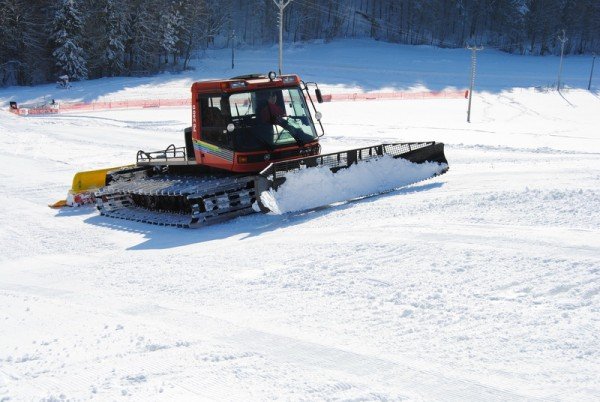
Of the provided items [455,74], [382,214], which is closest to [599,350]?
[382,214]

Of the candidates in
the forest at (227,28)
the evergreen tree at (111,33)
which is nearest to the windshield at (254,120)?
the forest at (227,28)

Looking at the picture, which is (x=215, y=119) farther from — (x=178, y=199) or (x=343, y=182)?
(x=343, y=182)

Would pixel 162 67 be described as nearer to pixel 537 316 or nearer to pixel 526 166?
pixel 526 166

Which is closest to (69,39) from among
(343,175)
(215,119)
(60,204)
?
(60,204)

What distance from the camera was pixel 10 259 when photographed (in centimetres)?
929

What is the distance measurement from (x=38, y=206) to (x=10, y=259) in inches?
174

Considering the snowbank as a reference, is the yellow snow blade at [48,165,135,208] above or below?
below

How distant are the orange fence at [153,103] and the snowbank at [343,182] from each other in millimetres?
30671

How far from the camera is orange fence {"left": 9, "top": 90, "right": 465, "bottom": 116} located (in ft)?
129

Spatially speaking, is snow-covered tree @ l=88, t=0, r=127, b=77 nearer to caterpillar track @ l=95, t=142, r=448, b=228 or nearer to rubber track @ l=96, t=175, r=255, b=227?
caterpillar track @ l=95, t=142, r=448, b=228

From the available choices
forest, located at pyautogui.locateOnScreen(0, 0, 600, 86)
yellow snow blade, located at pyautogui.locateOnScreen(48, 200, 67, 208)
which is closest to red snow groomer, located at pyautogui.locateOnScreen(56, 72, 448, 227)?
yellow snow blade, located at pyautogui.locateOnScreen(48, 200, 67, 208)

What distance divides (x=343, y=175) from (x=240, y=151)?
183 centimetres

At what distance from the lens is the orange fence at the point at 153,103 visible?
39.3m

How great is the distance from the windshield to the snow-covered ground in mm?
1344
